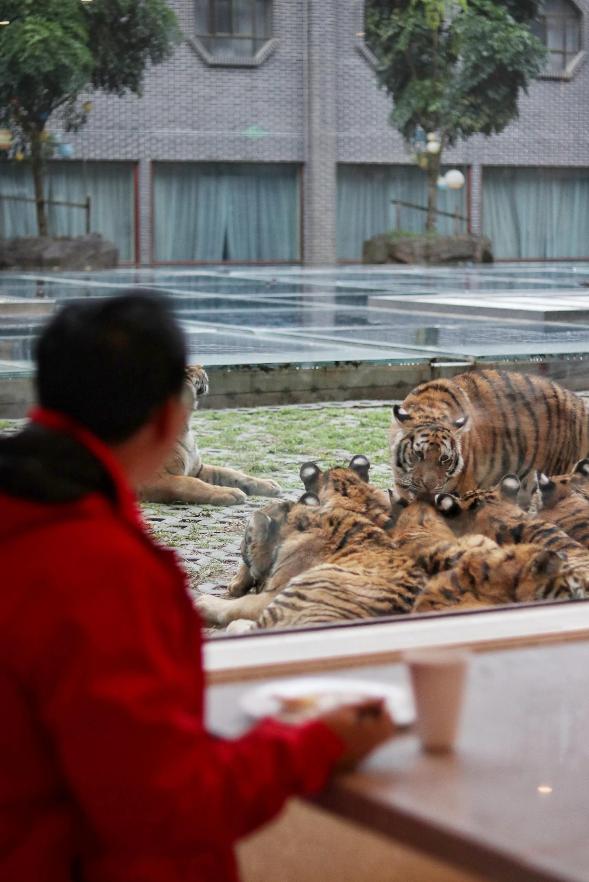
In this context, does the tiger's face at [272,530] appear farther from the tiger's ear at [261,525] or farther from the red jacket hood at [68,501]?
the red jacket hood at [68,501]

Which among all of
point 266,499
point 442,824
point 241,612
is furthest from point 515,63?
point 442,824

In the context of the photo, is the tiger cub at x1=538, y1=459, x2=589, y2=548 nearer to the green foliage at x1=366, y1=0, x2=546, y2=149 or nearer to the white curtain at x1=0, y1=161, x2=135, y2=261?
the white curtain at x1=0, y1=161, x2=135, y2=261

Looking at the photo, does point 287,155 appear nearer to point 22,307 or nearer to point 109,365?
point 22,307

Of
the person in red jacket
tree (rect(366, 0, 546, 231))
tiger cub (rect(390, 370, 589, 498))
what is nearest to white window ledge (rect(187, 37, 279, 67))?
tree (rect(366, 0, 546, 231))

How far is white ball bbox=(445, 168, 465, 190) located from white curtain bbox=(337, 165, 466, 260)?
1.3 inches

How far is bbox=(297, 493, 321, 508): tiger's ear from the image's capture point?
3.60m

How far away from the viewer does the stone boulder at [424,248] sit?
7.39 m

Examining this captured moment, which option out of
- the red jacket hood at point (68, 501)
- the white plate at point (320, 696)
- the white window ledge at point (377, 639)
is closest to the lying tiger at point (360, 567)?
the white window ledge at point (377, 639)

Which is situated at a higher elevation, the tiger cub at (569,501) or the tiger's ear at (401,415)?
the tiger's ear at (401,415)

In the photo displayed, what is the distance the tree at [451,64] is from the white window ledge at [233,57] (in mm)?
681

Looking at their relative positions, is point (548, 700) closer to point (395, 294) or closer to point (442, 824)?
point (442, 824)

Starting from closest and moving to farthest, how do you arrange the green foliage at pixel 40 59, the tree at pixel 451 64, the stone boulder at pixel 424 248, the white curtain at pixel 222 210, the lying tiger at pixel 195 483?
the lying tiger at pixel 195 483, the green foliage at pixel 40 59, the white curtain at pixel 222 210, the tree at pixel 451 64, the stone boulder at pixel 424 248

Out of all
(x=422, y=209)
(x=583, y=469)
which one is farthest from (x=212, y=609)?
(x=422, y=209)

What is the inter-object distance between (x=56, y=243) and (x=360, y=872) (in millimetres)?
4708
